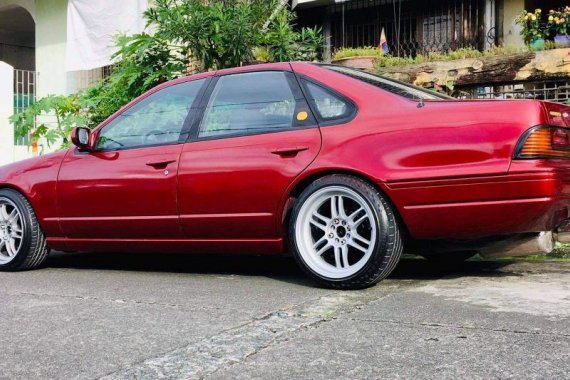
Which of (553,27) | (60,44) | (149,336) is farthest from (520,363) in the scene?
(60,44)

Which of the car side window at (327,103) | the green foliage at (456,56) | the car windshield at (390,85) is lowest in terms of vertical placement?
the car side window at (327,103)

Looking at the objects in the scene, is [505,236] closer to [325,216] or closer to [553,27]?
[325,216]

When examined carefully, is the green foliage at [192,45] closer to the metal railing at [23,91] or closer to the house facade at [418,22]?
the metal railing at [23,91]

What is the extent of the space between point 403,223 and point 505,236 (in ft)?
1.94

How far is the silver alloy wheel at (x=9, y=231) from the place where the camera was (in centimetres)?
521

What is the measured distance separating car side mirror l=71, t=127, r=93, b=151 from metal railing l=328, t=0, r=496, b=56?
814 centimetres

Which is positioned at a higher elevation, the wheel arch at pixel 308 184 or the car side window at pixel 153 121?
the car side window at pixel 153 121

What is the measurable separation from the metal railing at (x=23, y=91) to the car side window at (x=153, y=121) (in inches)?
277

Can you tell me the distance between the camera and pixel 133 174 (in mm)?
4633

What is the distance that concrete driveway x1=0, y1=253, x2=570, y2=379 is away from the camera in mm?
2486

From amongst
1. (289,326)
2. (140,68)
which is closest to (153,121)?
(289,326)

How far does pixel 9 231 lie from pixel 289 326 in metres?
3.16

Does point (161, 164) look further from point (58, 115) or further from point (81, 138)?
point (58, 115)

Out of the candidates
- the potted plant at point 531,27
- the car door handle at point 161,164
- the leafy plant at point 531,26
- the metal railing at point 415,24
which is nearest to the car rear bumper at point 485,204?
the car door handle at point 161,164
